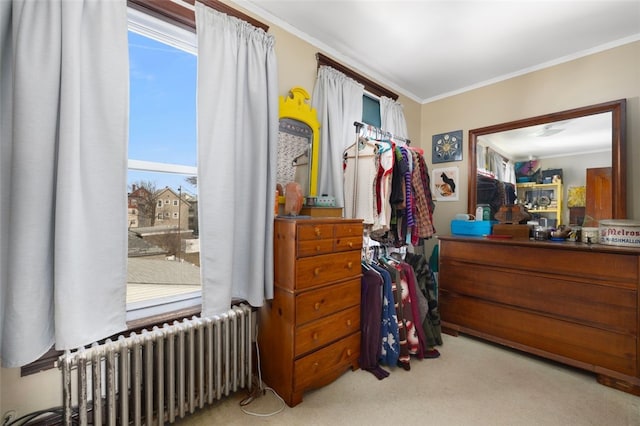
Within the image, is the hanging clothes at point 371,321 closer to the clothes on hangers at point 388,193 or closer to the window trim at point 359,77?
the clothes on hangers at point 388,193

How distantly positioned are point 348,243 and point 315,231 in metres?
0.33

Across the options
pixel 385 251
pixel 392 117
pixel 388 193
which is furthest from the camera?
pixel 392 117

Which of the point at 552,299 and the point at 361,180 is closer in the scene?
the point at 552,299

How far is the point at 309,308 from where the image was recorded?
165cm

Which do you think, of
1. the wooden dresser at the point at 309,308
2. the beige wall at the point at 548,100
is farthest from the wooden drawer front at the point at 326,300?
the beige wall at the point at 548,100

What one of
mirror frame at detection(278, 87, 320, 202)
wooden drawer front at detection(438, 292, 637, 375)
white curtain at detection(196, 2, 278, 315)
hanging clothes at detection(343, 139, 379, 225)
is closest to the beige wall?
wooden drawer front at detection(438, 292, 637, 375)

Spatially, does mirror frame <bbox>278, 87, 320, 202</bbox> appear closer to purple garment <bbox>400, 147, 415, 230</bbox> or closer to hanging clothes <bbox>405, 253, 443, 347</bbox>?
purple garment <bbox>400, 147, 415, 230</bbox>

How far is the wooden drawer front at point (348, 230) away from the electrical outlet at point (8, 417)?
5.71 feet

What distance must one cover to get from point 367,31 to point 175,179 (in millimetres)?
1822

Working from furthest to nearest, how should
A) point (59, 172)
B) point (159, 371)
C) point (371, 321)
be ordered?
point (371, 321)
point (159, 371)
point (59, 172)

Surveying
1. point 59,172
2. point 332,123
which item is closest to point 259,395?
point 59,172

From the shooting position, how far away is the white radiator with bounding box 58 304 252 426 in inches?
47.1

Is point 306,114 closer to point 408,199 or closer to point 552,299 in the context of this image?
point 408,199

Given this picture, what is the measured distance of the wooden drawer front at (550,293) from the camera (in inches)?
70.7
